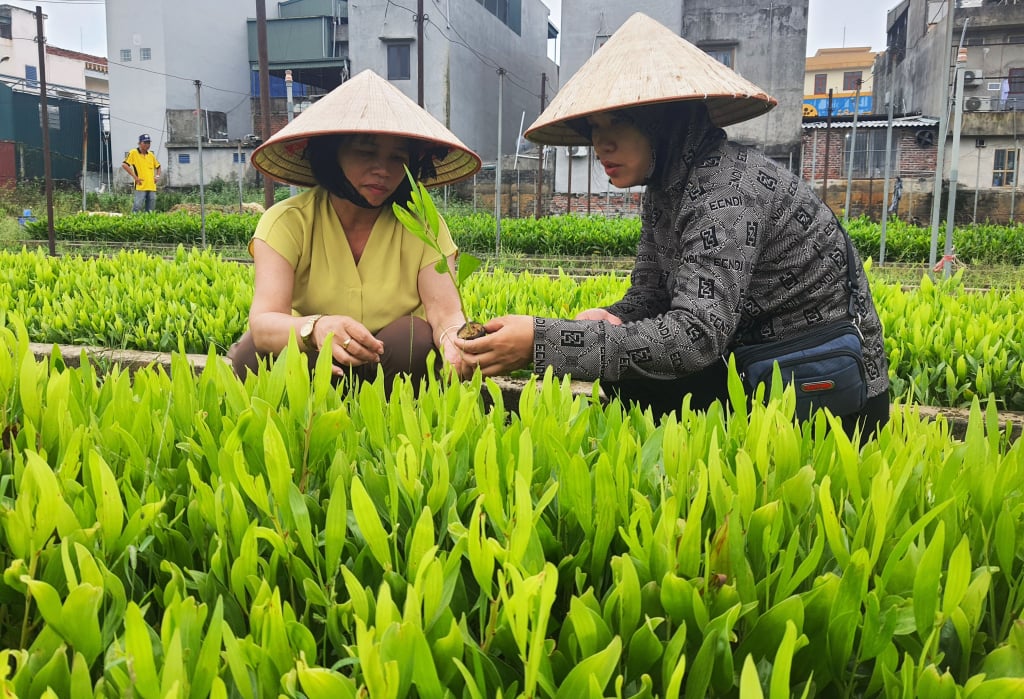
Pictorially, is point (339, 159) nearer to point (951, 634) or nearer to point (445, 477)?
point (445, 477)

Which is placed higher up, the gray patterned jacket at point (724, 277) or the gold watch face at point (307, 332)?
the gray patterned jacket at point (724, 277)

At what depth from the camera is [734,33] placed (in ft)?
64.8

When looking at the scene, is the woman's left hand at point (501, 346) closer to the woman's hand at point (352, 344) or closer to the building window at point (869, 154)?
the woman's hand at point (352, 344)

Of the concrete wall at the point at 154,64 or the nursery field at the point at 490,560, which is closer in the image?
the nursery field at the point at 490,560

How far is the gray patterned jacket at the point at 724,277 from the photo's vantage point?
2.03m

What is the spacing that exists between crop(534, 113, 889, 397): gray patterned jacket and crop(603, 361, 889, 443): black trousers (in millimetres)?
68

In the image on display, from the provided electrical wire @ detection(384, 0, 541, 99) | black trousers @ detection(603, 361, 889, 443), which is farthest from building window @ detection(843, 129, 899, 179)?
black trousers @ detection(603, 361, 889, 443)

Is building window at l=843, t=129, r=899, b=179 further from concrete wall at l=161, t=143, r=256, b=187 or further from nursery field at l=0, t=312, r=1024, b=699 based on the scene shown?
nursery field at l=0, t=312, r=1024, b=699

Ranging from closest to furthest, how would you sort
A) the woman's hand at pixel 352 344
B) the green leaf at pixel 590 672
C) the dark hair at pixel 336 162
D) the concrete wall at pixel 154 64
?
the green leaf at pixel 590 672
the woman's hand at pixel 352 344
the dark hair at pixel 336 162
the concrete wall at pixel 154 64

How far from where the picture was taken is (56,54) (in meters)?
39.7

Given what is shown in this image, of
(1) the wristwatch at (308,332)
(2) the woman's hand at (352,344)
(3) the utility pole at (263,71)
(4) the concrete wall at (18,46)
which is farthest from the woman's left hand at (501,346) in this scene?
(4) the concrete wall at (18,46)

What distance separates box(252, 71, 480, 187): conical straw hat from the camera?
253cm

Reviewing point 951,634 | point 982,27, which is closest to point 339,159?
point 951,634

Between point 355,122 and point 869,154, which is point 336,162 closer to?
point 355,122
